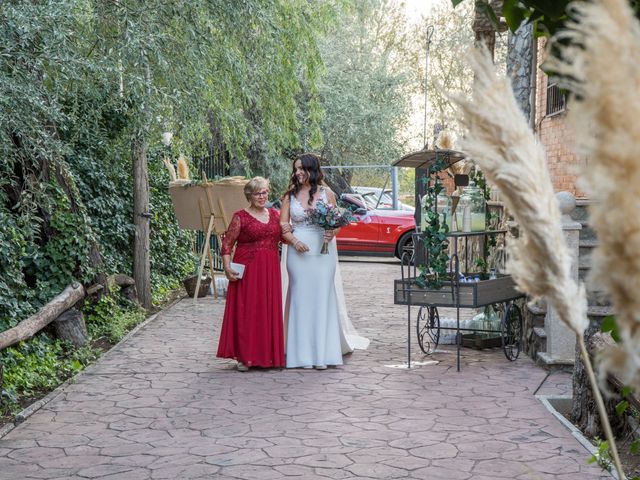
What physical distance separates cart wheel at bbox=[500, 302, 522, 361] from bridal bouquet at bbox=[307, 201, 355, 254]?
1961mm

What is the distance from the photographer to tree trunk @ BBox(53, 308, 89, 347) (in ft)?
33.7

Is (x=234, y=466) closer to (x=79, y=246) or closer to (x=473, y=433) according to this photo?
(x=473, y=433)

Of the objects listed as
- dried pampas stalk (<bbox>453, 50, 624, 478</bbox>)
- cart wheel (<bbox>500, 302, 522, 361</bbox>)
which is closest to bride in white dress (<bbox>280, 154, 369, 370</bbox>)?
cart wheel (<bbox>500, 302, 522, 361</bbox>)

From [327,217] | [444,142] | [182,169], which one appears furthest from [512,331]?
[182,169]

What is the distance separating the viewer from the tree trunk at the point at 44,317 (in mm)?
8250

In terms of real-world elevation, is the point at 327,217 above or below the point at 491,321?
above

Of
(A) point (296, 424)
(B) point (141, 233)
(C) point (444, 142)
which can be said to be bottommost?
(A) point (296, 424)

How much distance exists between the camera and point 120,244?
14.1m

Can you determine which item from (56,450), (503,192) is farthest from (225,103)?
(503,192)

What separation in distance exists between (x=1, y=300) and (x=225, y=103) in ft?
14.4

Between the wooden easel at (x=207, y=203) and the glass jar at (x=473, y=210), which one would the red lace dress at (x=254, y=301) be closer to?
the glass jar at (x=473, y=210)

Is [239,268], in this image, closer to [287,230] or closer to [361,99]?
[287,230]

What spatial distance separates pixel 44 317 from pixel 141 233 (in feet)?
14.0

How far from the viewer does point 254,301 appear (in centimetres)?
941
